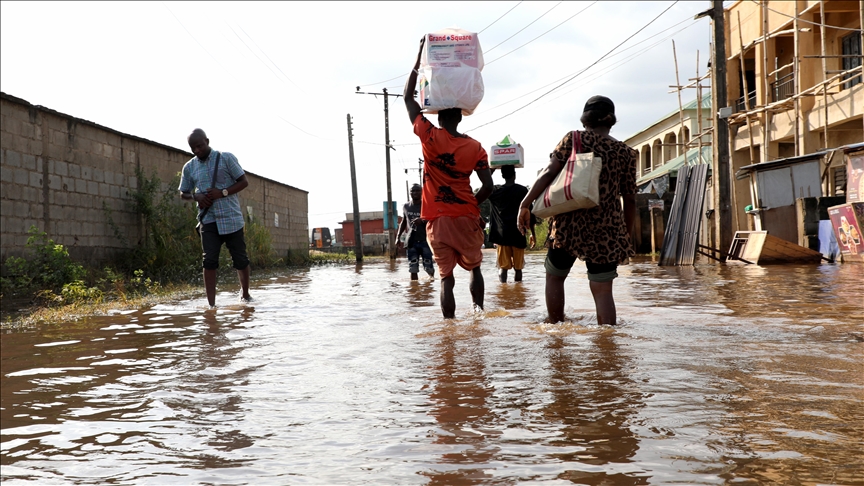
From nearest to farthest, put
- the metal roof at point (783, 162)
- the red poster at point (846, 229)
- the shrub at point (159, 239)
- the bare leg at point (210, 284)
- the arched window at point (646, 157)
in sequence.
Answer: the bare leg at point (210, 284), the shrub at point (159, 239), the red poster at point (846, 229), the metal roof at point (783, 162), the arched window at point (646, 157)

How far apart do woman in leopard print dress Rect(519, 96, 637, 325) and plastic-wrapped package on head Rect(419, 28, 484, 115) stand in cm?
86

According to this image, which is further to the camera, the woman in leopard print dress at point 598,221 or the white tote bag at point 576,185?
the woman in leopard print dress at point 598,221

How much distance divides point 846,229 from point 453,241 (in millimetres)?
10092

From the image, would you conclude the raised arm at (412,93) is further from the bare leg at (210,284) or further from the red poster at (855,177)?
the red poster at (855,177)

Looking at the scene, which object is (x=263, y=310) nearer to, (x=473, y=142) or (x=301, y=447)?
(x=473, y=142)

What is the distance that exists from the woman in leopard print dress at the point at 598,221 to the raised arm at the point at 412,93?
105 centimetres

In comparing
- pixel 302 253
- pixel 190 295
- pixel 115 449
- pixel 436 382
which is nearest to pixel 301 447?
pixel 115 449

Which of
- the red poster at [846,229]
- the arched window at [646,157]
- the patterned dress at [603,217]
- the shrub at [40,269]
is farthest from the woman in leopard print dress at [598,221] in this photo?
the arched window at [646,157]

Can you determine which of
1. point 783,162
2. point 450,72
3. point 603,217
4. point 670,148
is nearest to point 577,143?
point 603,217

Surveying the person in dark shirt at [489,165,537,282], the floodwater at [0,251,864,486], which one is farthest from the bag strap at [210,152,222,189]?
the person in dark shirt at [489,165,537,282]

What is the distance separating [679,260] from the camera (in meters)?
14.9

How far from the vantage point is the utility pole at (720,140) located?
A: 15.8m

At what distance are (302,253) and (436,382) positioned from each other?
2191cm

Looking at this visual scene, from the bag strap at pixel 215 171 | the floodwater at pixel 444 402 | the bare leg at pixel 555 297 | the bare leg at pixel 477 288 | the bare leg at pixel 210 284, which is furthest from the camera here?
the bag strap at pixel 215 171
